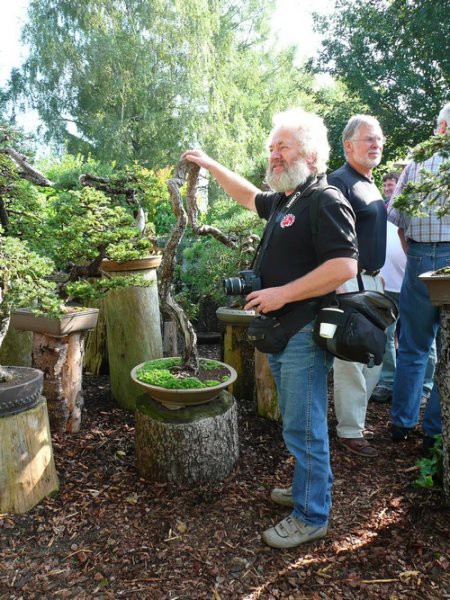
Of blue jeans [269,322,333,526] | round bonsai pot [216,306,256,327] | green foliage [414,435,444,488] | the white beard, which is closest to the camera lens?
blue jeans [269,322,333,526]

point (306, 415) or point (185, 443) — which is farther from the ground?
point (306, 415)

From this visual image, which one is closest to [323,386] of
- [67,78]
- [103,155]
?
[103,155]

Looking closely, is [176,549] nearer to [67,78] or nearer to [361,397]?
[361,397]

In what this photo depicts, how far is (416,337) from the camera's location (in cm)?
264

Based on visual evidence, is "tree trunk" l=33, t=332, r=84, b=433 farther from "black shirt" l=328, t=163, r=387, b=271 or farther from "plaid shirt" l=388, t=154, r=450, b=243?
"plaid shirt" l=388, t=154, r=450, b=243

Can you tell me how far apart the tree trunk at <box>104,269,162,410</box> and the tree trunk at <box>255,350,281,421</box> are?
0.73 metres

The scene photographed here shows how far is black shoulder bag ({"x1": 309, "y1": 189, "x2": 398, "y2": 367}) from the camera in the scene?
1663 mm

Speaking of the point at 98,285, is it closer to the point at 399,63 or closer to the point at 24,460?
the point at 24,460

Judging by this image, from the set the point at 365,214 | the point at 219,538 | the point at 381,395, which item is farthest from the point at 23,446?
the point at 381,395

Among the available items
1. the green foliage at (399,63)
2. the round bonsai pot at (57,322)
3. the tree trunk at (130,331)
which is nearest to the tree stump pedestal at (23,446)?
the round bonsai pot at (57,322)

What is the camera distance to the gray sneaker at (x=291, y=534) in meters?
1.90

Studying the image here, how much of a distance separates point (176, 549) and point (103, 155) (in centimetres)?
1415

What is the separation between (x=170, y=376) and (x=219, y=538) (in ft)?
2.72

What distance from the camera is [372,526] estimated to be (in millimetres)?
2039
